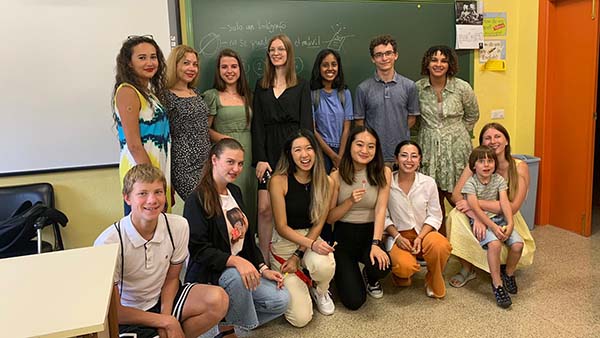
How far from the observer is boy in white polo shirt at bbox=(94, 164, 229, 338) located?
1903mm

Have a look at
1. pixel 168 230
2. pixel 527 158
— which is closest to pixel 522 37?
pixel 527 158

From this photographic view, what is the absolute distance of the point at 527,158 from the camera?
13.4ft

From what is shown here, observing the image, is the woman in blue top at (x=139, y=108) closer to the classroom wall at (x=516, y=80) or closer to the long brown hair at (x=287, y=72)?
the long brown hair at (x=287, y=72)

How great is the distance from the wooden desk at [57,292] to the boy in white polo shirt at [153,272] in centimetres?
16

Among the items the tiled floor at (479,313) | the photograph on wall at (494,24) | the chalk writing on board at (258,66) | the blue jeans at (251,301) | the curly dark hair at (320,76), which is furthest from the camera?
the photograph on wall at (494,24)

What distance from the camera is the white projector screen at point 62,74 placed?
2906 millimetres

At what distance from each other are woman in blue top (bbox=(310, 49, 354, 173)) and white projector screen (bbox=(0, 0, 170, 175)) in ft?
3.21

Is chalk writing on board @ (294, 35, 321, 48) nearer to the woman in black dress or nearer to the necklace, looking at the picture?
the woman in black dress

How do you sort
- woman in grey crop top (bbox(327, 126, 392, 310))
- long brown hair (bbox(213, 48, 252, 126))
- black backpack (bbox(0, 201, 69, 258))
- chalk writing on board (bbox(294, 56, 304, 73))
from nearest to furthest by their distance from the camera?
black backpack (bbox(0, 201, 69, 258)) < woman in grey crop top (bbox(327, 126, 392, 310)) < long brown hair (bbox(213, 48, 252, 126)) < chalk writing on board (bbox(294, 56, 304, 73))

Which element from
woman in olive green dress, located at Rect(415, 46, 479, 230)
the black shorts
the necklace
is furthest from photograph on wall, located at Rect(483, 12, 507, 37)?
the black shorts

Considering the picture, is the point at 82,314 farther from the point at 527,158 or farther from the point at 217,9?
the point at 527,158

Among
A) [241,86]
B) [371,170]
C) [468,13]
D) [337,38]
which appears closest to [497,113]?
[468,13]

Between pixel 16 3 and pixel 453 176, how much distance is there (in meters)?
2.84

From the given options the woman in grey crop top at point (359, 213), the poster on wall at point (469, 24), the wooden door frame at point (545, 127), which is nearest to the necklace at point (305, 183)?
the woman in grey crop top at point (359, 213)
